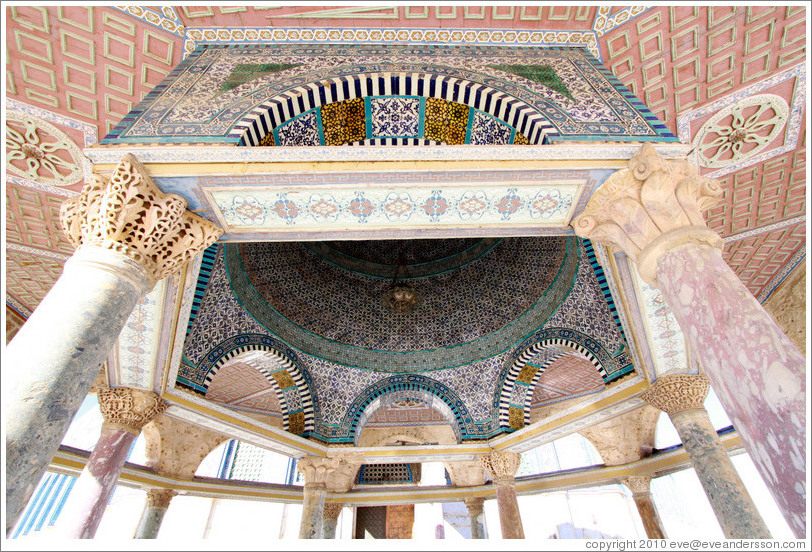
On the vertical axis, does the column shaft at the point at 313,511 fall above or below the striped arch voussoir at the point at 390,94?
below

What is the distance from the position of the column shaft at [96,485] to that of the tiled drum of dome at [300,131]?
3.85 meters

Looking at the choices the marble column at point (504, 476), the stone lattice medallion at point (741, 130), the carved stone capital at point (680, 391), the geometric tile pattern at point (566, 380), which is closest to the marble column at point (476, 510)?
the geometric tile pattern at point (566, 380)

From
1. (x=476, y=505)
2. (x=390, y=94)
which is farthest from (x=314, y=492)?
(x=390, y=94)

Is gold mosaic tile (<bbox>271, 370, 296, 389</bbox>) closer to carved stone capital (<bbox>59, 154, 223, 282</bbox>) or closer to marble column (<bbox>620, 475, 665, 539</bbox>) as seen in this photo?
carved stone capital (<bbox>59, 154, 223, 282</bbox>)

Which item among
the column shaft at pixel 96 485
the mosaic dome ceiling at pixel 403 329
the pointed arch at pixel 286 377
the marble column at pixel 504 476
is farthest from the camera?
the marble column at pixel 504 476

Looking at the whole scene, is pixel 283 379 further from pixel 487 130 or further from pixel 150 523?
pixel 487 130

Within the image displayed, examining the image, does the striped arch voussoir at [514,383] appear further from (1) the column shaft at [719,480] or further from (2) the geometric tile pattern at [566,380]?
(1) the column shaft at [719,480]

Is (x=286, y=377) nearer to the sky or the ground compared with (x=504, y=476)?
nearer to the sky

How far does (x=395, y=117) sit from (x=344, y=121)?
0.58 m

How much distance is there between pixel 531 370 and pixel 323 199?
244 inches

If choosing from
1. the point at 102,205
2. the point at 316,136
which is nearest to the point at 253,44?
the point at 316,136

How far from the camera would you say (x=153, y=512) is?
8.29 metres

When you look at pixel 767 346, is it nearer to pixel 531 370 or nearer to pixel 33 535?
pixel 531 370

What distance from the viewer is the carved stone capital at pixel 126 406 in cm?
482
